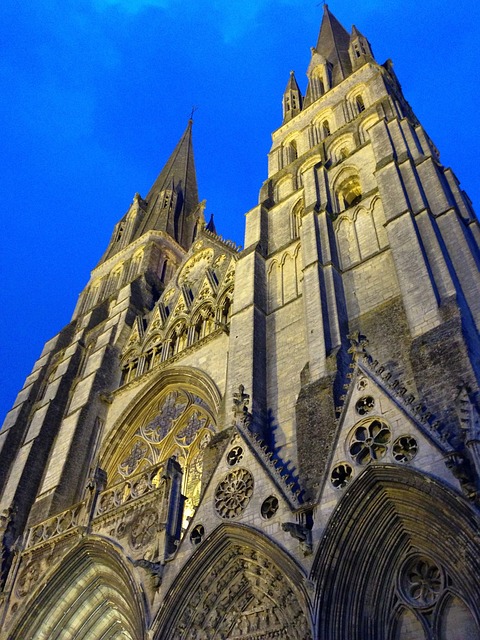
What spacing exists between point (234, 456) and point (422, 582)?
4120mm

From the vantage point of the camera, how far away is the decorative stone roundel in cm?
1028

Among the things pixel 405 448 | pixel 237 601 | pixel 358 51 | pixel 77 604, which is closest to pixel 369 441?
pixel 405 448

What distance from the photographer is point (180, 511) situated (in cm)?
A: 1146

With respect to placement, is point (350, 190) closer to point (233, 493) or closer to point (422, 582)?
point (233, 493)

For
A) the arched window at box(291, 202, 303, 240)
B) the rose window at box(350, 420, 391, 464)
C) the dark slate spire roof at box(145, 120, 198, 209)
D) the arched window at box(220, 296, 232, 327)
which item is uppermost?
the dark slate spire roof at box(145, 120, 198, 209)

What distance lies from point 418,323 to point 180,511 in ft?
19.4

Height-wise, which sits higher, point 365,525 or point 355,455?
point 355,455

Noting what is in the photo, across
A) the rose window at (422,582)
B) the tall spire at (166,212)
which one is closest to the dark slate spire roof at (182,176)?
the tall spire at (166,212)

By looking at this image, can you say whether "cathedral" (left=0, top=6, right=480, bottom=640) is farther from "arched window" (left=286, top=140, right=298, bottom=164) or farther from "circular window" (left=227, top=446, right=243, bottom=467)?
"arched window" (left=286, top=140, right=298, bottom=164)

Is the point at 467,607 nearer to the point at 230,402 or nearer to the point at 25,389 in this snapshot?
the point at 230,402

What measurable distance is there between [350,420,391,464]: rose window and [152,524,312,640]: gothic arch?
1976 millimetres

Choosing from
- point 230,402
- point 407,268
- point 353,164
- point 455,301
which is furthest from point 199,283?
point 455,301

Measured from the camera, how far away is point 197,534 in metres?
10.5

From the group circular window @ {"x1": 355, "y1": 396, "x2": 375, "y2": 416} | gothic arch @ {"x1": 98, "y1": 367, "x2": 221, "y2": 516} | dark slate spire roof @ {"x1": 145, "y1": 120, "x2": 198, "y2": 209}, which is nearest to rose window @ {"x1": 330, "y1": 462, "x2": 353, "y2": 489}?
circular window @ {"x1": 355, "y1": 396, "x2": 375, "y2": 416}
